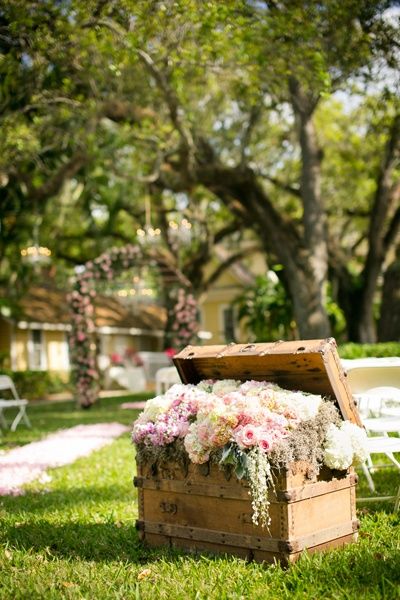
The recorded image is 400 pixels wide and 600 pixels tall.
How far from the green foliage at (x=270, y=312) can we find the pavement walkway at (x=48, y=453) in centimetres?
943

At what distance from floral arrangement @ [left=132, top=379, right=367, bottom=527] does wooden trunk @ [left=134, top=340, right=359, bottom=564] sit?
0.35 ft

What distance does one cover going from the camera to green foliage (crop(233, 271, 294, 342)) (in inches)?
854

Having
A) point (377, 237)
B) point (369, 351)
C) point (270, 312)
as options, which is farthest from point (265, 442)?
point (270, 312)

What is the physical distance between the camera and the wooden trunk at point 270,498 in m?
4.58

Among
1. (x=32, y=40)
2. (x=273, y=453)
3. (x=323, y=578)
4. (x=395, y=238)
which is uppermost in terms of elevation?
(x=32, y=40)

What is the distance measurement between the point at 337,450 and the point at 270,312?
17162 mm

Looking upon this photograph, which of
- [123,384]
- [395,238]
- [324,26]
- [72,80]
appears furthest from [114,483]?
[123,384]

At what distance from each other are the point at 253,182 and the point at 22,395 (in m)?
12.4

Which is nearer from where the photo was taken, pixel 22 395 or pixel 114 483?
pixel 114 483

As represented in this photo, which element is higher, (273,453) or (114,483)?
(273,453)

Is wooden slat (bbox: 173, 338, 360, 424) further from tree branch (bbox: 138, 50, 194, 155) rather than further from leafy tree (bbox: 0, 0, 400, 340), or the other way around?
tree branch (bbox: 138, 50, 194, 155)

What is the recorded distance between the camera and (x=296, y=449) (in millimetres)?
4582

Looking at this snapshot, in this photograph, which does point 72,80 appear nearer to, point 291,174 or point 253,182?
point 253,182

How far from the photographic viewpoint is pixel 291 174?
22.7 meters
